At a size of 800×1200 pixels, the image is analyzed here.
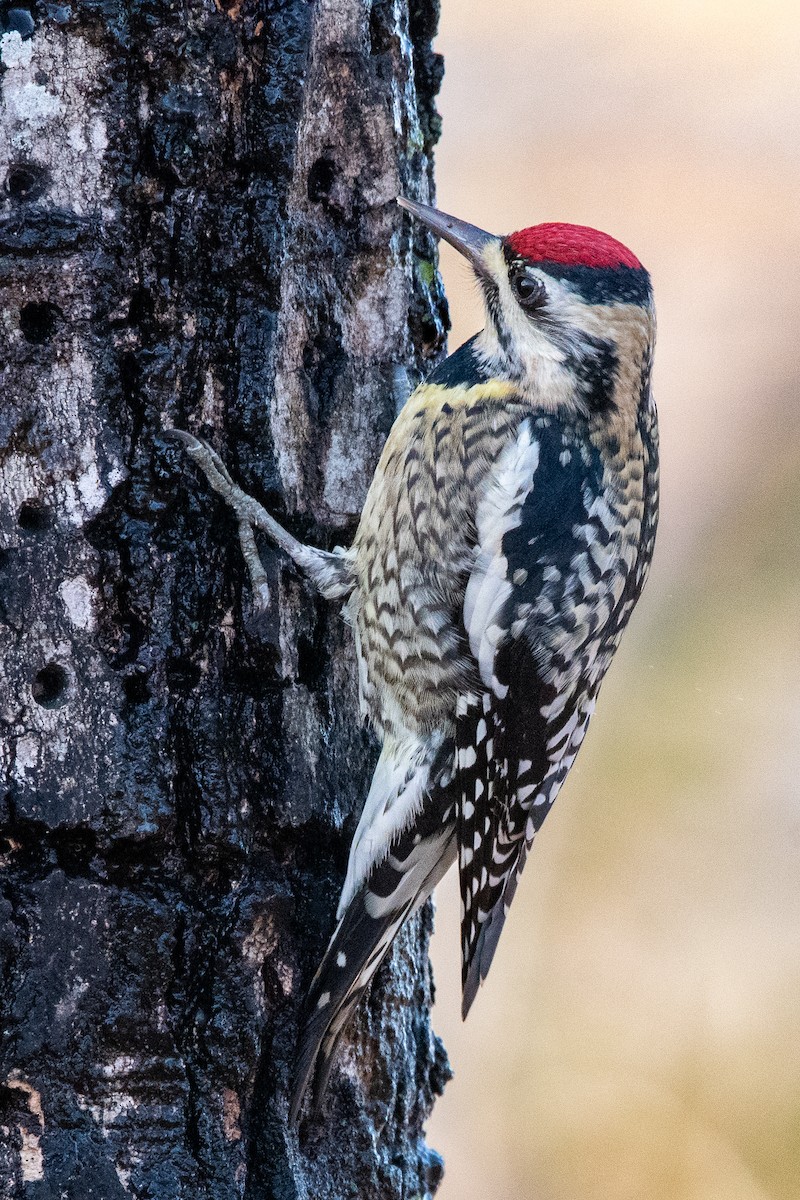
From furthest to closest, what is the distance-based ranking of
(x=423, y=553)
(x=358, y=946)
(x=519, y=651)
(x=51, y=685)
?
(x=423, y=553) < (x=519, y=651) < (x=358, y=946) < (x=51, y=685)

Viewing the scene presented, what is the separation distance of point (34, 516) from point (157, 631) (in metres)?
0.27

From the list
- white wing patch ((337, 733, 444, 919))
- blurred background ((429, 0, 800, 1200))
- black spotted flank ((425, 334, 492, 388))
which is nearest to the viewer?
white wing patch ((337, 733, 444, 919))

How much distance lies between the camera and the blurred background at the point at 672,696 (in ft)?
15.0

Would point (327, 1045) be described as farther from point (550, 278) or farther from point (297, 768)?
point (550, 278)

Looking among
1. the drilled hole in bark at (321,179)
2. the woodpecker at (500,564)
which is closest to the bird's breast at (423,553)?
the woodpecker at (500,564)

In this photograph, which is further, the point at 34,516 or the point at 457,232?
the point at 457,232

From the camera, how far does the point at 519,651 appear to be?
103 inches

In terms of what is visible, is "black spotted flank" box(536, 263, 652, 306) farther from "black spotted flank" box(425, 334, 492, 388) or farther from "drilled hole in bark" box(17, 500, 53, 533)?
"drilled hole in bark" box(17, 500, 53, 533)

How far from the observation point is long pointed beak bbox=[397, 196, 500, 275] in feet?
8.63

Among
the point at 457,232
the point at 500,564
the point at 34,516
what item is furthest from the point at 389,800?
the point at 457,232

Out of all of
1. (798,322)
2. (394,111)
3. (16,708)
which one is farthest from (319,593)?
(798,322)

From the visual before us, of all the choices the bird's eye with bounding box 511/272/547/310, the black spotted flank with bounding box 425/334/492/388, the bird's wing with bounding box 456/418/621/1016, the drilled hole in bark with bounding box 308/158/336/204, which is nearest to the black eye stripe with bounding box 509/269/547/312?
the bird's eye with bounding box 511/272/547/310

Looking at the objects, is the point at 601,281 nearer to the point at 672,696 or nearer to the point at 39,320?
the point at 39,320

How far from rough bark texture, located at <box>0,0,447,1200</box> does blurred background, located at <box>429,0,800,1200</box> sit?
89.2 inches
